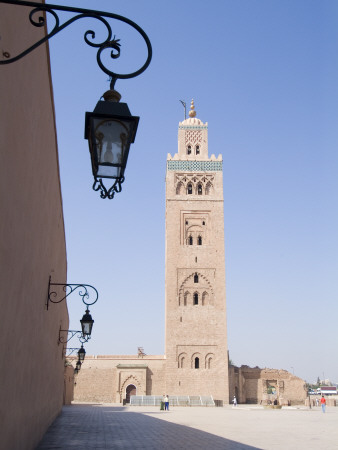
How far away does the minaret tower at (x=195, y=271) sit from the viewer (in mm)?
27969

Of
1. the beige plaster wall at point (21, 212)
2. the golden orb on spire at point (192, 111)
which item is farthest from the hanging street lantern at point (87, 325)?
the golden orb on spire at point (192, 111)

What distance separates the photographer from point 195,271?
97.9ft

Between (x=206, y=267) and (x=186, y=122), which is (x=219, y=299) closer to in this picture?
(x=206, y=267)

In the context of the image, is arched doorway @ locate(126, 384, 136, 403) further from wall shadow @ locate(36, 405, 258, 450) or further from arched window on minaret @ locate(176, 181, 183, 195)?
wall shadow @ locate(36, 405, 258, 450)

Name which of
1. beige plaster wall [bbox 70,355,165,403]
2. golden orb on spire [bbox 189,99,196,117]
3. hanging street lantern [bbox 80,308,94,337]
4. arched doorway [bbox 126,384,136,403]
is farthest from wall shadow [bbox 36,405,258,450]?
golden orb on spire [bbox 189,99,196,117]

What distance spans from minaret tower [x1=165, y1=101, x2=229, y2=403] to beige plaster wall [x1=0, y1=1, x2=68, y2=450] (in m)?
22.7

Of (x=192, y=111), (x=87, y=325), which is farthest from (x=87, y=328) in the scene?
(x=192, y=111)

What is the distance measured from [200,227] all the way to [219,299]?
4787 millimetres

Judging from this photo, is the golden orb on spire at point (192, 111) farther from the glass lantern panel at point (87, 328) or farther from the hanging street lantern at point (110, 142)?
the hanging street lantern at point (110, 142)

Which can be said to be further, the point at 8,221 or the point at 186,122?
the point at 186,122

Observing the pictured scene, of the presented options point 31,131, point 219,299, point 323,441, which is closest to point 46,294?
point 31,131

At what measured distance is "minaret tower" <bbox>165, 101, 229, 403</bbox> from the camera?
2797 centimetres

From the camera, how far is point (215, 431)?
10.8 meters

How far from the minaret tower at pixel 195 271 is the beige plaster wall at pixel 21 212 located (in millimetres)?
22690
